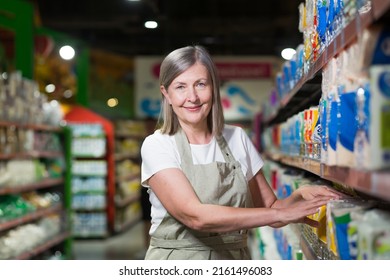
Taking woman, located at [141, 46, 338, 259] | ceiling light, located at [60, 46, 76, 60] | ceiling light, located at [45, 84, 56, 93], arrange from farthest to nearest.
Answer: ceiling light, located at [60, 46, 76, 60] → ceiling light, located at [45, 84, 56, 93] → woman, located at [141, 46, 338, 259]

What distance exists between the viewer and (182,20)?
13.9m

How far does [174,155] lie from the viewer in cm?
264

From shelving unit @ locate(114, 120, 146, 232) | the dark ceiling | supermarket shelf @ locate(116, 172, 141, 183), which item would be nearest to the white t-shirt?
the dark ceiling

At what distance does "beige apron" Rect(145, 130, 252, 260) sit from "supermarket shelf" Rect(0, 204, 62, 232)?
3648mm

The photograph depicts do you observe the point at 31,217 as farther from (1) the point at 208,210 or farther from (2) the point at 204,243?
(1) the point at 208,210

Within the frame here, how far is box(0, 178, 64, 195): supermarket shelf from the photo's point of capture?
6.34 meters

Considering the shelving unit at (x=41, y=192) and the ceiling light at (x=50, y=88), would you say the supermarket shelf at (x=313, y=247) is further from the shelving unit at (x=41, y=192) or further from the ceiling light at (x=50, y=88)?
the ceiling light at (x=50, y=88)

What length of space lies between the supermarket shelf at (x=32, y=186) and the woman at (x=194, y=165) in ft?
12.5

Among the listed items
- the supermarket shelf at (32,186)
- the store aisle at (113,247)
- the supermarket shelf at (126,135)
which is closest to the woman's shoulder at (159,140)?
the supermarket shelf at (32,186)

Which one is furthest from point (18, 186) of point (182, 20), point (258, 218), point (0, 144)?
point (182, 20)

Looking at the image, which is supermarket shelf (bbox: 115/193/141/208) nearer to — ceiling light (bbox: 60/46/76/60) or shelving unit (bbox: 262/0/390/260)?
ceiling light (bbox: 60/46/76/60)

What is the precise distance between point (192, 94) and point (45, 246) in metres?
5.28

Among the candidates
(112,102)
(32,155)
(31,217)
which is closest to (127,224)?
(112,102)

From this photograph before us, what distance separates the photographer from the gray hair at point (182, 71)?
2.70 m
